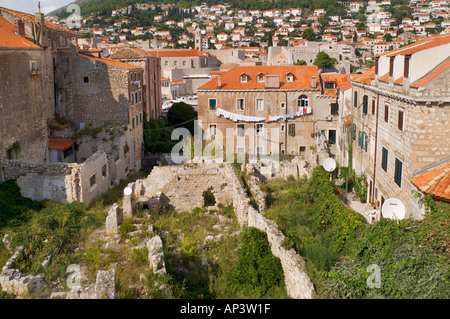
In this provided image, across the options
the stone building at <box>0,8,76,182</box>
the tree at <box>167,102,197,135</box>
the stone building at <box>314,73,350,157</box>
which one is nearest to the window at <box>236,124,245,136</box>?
the stone building at <box>314,73,350,157</box>

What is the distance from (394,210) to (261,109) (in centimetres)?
2809

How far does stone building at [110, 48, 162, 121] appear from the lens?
1806 inches

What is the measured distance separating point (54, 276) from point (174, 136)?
3223 cm

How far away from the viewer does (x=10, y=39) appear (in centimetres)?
2588

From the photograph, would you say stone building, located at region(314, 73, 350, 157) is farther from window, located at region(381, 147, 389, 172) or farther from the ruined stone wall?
the ruined stone wall

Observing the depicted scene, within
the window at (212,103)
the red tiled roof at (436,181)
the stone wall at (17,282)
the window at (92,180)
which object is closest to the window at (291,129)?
the window at (212,103)

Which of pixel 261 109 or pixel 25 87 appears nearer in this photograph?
pixel 25 87

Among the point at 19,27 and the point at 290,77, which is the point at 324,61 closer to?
the point at 290,77

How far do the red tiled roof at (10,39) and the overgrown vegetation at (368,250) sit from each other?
1784 centimetres

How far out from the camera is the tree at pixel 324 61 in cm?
8688

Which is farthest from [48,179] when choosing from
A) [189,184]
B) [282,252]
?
[282,252]

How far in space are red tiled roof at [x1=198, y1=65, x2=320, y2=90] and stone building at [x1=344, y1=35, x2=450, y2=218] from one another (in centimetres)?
2028

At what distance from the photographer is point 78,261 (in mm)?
14328

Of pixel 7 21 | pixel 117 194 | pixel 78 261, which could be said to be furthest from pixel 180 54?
pixel 78 261
